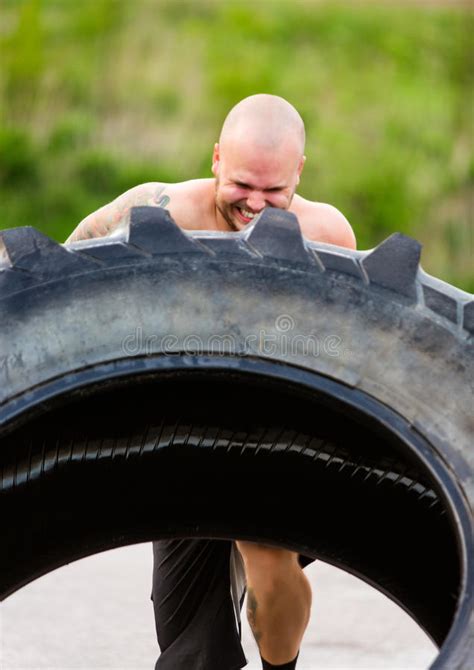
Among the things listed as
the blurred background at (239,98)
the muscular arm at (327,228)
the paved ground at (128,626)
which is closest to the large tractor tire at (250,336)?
the muscular arm at (327,228)

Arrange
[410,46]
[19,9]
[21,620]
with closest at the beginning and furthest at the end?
1. [21,620]
2. [19,9]
3. [410,46]

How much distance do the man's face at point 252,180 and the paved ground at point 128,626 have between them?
146 cm

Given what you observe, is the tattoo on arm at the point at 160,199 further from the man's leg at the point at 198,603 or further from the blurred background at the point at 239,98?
the blurred background at the point at 239,98

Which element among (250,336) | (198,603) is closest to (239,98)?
(198,603)

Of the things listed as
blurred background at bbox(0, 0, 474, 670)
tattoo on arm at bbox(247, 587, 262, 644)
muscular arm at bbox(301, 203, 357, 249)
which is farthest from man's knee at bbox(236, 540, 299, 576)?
blurred background at bbox(0, 0, 474, 670)

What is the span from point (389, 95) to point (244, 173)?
12.5 m

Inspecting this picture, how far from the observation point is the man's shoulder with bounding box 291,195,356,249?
3.09 metres

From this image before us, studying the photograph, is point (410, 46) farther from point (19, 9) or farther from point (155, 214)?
point (155, 214)

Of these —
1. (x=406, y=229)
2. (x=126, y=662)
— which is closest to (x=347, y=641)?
(x=126, y=662)

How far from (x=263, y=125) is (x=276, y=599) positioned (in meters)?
1.09

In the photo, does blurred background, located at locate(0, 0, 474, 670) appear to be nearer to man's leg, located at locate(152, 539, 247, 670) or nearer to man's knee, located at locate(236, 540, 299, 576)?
man's leg, located at locate(152, 539, 247, 670)

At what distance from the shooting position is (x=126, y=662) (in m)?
3.86

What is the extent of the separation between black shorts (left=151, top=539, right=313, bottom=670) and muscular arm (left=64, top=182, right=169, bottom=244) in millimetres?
813

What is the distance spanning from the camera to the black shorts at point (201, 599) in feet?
10.9
